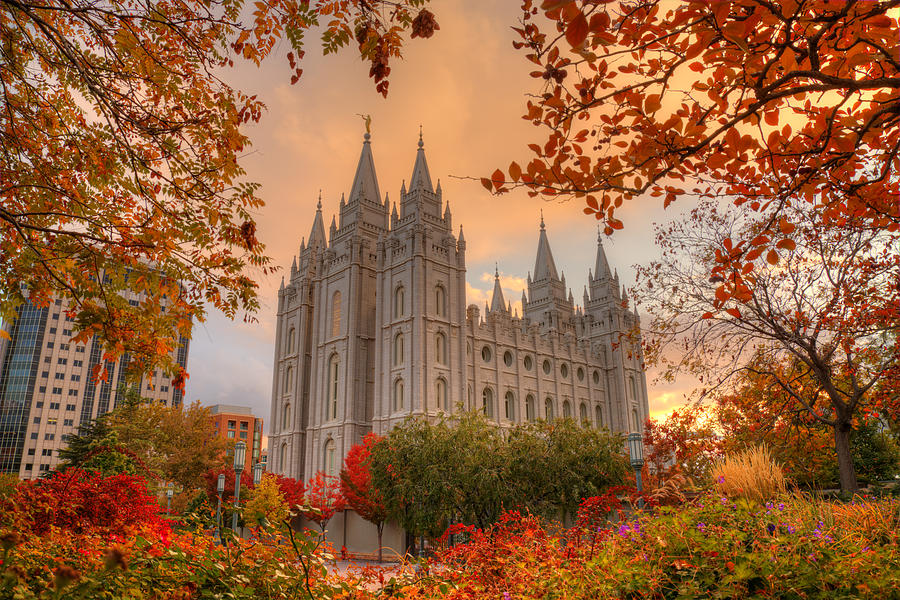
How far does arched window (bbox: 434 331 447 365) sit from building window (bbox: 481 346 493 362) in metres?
6.06

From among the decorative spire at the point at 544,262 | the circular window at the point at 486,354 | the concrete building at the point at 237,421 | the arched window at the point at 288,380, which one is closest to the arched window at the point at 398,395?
the circular window at the point at 486,354

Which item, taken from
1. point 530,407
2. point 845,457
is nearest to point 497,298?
point 530,407

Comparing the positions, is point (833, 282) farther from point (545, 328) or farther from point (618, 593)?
point (545, 328)

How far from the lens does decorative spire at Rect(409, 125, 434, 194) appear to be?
4300 cm

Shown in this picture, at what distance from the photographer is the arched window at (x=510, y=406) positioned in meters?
45.4

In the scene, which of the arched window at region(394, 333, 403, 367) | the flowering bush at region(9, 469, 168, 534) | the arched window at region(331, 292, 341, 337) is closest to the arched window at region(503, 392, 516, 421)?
the arched window at region(394, 333, 403, 367)

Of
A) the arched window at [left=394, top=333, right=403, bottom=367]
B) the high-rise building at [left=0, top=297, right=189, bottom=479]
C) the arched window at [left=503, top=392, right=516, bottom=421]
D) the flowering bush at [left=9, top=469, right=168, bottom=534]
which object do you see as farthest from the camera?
the high-rise building at [left=0, top=297, right=189, bottom=479]

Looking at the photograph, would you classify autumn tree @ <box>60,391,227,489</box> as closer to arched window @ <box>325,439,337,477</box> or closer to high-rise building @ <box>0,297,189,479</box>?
arched window @ <box>325,439,337,477</box>

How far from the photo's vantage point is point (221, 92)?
577 cm

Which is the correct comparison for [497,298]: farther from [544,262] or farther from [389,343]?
[389,343]

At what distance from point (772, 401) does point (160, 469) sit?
35.0 m

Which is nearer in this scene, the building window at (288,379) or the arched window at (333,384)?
the arched window at (333,384)

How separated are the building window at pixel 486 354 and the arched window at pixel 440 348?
606 centimetres

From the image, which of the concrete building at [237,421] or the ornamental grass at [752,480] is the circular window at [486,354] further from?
the concrete building at [237,421]
